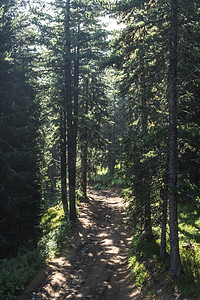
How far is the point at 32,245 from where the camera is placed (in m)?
14.8

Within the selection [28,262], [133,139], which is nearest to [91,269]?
[28,262]

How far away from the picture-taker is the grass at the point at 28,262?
33.4ft

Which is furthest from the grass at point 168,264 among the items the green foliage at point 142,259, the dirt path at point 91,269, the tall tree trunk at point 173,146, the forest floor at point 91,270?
the dirt path at point 91,269

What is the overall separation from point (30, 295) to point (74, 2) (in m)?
17.1

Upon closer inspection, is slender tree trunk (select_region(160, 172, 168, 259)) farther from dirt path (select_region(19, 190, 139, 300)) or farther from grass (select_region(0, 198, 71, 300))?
grass (select_region(0, 198, 71, 300))

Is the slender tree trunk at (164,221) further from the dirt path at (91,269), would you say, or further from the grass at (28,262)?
the grass at (28,262)

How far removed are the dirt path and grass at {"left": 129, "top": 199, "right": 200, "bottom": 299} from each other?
0.62 m

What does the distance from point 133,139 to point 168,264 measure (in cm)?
571

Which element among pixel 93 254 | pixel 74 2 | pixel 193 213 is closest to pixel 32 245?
pixel 93 254

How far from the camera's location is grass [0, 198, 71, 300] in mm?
10195

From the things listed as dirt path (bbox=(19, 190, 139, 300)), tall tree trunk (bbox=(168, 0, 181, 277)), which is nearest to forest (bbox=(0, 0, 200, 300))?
tall tree trunk (bbox=(168, 0, 181, 277))

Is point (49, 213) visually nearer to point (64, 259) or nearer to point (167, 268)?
point (64, 259)

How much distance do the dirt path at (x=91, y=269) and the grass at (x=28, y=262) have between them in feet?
1.33

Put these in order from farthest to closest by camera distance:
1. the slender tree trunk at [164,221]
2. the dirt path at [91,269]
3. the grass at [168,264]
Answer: the dirt path at [91,269] < the slender tree trunk at [164,221] < the grass at [168,264]
